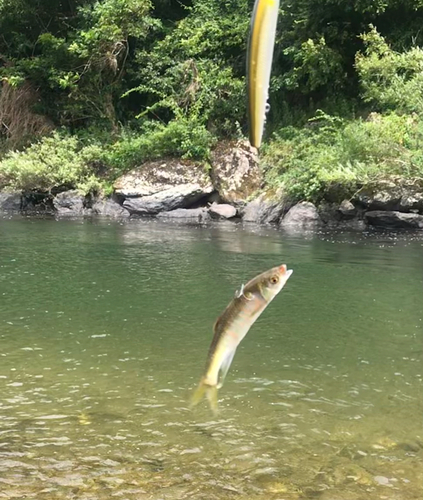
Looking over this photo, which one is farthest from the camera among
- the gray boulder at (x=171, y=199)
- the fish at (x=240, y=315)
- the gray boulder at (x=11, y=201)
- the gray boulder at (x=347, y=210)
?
the gray boulder at (x=11, y=201)

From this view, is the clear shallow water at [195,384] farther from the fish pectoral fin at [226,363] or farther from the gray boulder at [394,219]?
the gray boulder at [394,219]

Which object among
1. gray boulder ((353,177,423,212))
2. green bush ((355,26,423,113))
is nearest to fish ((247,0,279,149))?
gray boulder ((353,177,423,212))

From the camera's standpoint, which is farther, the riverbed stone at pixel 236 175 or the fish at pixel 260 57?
the riverbed stone at pixel 236 175

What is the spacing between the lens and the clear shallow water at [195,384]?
381cm

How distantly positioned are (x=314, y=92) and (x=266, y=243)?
35.4 feet

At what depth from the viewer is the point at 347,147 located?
655 inches

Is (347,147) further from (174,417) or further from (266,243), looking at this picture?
(174,417)

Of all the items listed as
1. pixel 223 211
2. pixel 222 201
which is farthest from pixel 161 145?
pixel 223 211

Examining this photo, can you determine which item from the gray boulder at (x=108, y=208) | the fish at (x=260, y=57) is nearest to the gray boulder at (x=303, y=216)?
the gray boulder at (x=108, y=208)

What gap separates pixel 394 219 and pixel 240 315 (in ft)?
53.5

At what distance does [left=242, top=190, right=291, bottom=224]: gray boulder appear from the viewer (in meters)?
19.1

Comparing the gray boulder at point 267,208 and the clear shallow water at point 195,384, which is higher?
the gray boulder at point 267,208

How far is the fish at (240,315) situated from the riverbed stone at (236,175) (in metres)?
18.7

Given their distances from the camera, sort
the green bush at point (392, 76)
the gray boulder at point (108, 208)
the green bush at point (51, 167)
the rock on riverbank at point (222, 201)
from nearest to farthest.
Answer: the green bush at point (392, 76) → the rock on riverbank at point (222, 201) → the gray boulder at point (108, 208) → the green bush at point (51, 167)
